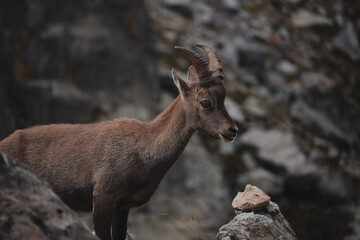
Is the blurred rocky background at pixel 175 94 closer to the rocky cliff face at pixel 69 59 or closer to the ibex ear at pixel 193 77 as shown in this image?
the rocky cliff face at pixel 69 59

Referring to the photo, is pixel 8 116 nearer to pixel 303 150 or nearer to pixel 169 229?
pixel 169 229

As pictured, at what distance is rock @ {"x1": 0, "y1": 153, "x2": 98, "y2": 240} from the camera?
5.00 m

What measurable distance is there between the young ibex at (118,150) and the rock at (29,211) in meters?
3.06

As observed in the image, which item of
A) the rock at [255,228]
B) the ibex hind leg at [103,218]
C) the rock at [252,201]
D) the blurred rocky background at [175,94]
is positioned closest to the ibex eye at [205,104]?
the rock at [252,201]

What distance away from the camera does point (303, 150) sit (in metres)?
34.3

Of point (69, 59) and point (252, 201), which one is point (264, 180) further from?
point (252, 201)

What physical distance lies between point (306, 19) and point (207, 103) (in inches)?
1773

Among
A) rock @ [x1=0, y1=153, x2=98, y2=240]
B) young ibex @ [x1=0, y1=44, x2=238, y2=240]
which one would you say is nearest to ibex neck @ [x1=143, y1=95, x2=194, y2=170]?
young ibex @ [x1=0, y1=44, x2=238, y2=240]

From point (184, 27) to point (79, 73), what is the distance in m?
16.4

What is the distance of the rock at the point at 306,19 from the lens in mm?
50881

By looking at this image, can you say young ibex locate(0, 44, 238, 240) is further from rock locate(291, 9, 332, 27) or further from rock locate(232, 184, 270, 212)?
rock locate(291, 9, 332, 27)

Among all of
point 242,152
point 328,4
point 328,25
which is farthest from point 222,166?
point 328,4

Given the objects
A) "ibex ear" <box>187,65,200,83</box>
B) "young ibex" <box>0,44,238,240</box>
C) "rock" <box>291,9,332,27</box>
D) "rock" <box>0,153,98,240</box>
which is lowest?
"rock" <box>291,9,332,27</box>

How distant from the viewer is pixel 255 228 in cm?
902
